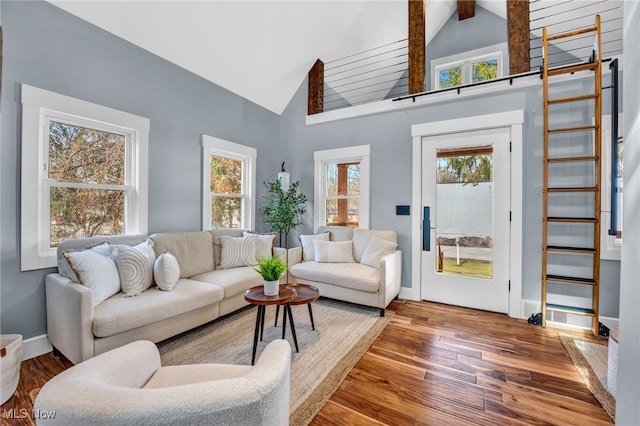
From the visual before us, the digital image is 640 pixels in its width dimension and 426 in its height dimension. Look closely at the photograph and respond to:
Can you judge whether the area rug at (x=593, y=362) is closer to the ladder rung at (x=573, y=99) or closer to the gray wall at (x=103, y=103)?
the ladder rung at (x=573, y=99)

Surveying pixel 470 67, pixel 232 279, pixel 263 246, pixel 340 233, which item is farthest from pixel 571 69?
pixel 232 279

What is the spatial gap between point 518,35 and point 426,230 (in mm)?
2380

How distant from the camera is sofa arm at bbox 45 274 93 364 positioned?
184 centimetres

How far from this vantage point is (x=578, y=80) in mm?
2830

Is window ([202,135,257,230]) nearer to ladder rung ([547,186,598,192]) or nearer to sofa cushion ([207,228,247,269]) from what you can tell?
sofa cushion ([207,228,247,269])

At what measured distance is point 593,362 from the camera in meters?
2.15

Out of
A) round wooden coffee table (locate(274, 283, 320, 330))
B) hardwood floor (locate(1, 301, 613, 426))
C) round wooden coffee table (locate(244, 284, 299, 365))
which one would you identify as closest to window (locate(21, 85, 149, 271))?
hardwood floor (locate(1, 301, 613, 426))

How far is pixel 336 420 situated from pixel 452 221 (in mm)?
2596

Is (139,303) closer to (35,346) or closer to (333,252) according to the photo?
(35,346)

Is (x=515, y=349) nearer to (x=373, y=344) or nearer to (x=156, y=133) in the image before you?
(x=373, y=344)

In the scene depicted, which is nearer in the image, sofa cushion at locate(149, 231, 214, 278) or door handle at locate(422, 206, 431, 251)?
sofa cushion at locate(149, 231, 214, 278)

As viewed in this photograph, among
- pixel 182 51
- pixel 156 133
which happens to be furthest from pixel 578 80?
pixel 156 133

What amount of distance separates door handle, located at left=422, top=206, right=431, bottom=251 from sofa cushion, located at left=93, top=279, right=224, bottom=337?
2.45m

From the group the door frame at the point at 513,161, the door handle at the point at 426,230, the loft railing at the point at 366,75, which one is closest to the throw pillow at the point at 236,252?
the door handle at the point at 426,230
